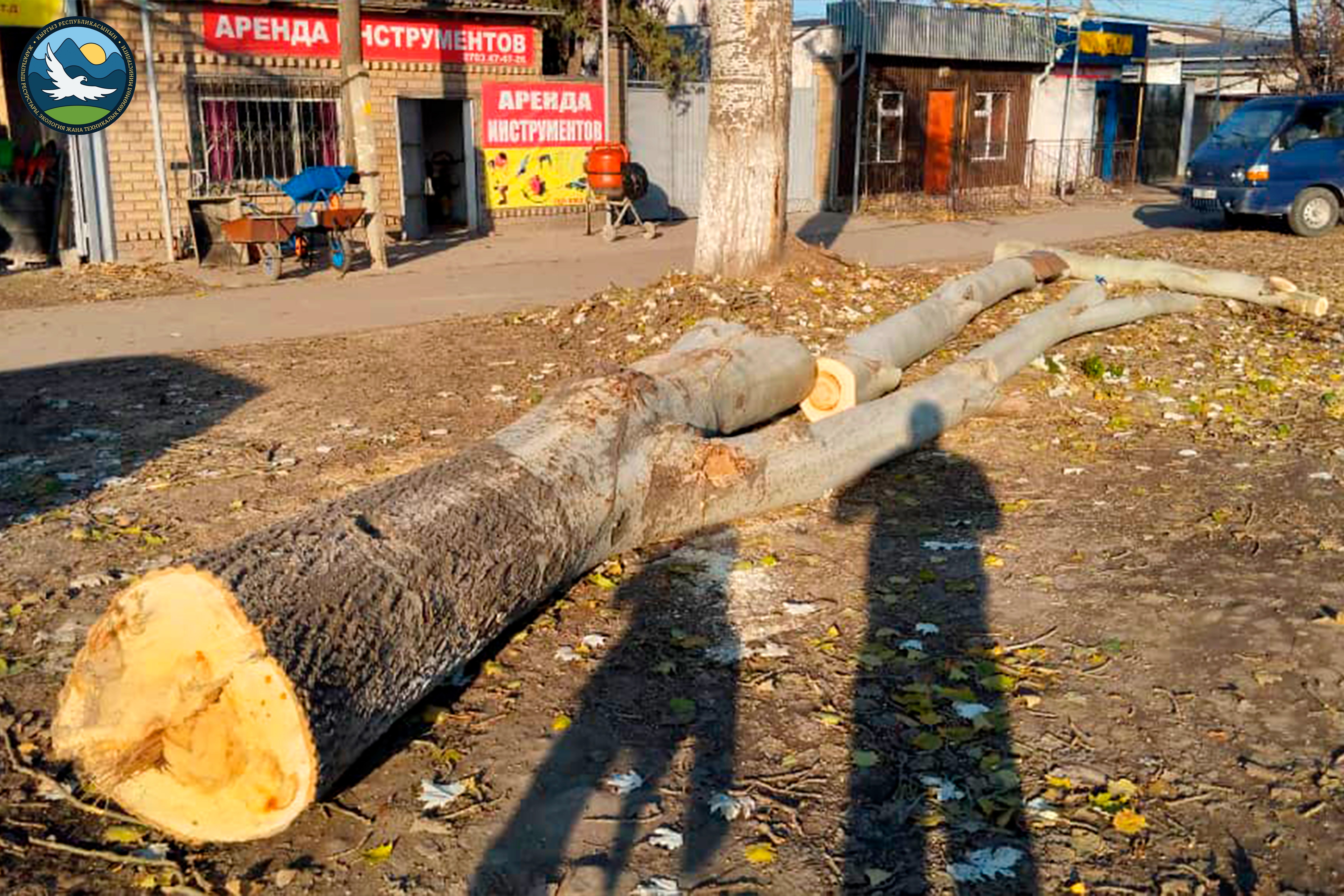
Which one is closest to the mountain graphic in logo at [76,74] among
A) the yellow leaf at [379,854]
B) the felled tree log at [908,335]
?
the felled tree log at [908,335]

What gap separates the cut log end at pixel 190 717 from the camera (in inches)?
125

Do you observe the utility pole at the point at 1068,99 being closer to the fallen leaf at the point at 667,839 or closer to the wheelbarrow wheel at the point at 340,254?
the wheelbarrow wheel at the point at 340,254

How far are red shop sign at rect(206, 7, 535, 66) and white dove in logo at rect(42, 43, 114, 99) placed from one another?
1.62m

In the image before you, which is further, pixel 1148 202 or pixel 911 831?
pixel 1148 202

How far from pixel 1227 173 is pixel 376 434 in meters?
15.6

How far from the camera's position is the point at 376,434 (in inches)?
279

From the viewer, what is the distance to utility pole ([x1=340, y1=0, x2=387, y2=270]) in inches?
535

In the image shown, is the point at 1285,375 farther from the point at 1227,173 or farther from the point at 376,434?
the point at 1227,173

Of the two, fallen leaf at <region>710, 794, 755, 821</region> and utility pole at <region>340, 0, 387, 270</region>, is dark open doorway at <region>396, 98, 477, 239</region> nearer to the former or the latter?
utility pole at <region>340, 0, 387, 270</region>

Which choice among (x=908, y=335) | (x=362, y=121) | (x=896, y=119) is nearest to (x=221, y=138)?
(x=362, y=121)

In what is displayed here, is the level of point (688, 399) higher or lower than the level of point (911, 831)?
higher

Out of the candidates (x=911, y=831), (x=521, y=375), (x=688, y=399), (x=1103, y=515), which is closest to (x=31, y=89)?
(x=521, y=375)

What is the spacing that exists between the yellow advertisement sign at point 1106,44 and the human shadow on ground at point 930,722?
80.3ft

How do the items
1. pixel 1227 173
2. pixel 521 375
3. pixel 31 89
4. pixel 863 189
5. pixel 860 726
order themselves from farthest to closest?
1. pixel 863 189
2. pixel 1227 173
3. pixel 31 89
4. pixel 521 375
5. pixel 860 726
